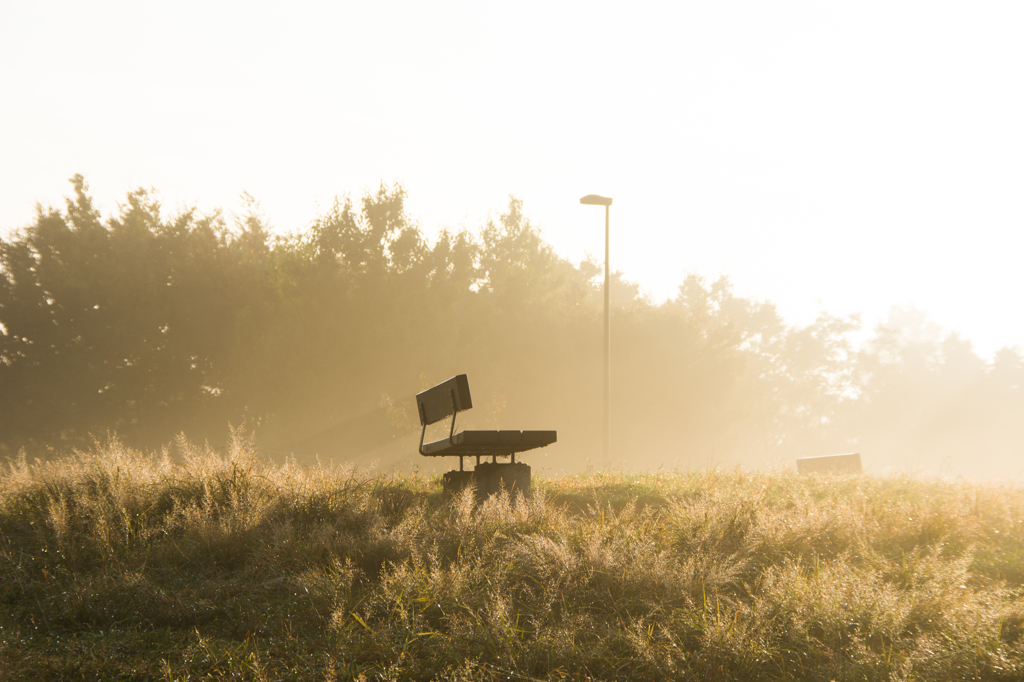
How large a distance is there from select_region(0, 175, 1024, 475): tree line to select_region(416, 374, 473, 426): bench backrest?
13.2 meters

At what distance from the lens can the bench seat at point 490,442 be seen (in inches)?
249

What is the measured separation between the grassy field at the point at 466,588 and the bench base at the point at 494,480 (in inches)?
29.0

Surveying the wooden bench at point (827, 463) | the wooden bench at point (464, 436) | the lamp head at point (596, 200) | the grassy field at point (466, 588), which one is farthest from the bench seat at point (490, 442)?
the lamp head at point (596, 200)

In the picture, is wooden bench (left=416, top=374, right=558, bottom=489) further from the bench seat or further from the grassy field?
the grassy field

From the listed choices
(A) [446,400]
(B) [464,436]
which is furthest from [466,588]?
(A) [446,400]

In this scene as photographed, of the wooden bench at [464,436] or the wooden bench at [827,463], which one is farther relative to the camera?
the wooden bench at [827,463]

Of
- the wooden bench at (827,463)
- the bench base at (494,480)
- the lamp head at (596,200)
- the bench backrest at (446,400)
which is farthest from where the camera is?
the lamp head at (596,200)

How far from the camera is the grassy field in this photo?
3.35m

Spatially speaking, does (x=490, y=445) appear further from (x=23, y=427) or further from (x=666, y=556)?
(x=23, y=427)

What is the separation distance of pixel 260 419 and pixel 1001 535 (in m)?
21.3

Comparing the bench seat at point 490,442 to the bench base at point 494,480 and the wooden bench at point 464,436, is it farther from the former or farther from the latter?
the bench base at point 494,480

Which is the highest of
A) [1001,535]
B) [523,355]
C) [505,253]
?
[505,253]

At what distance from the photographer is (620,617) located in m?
3.88

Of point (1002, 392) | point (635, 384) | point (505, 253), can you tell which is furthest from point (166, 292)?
point (1002, 392)
